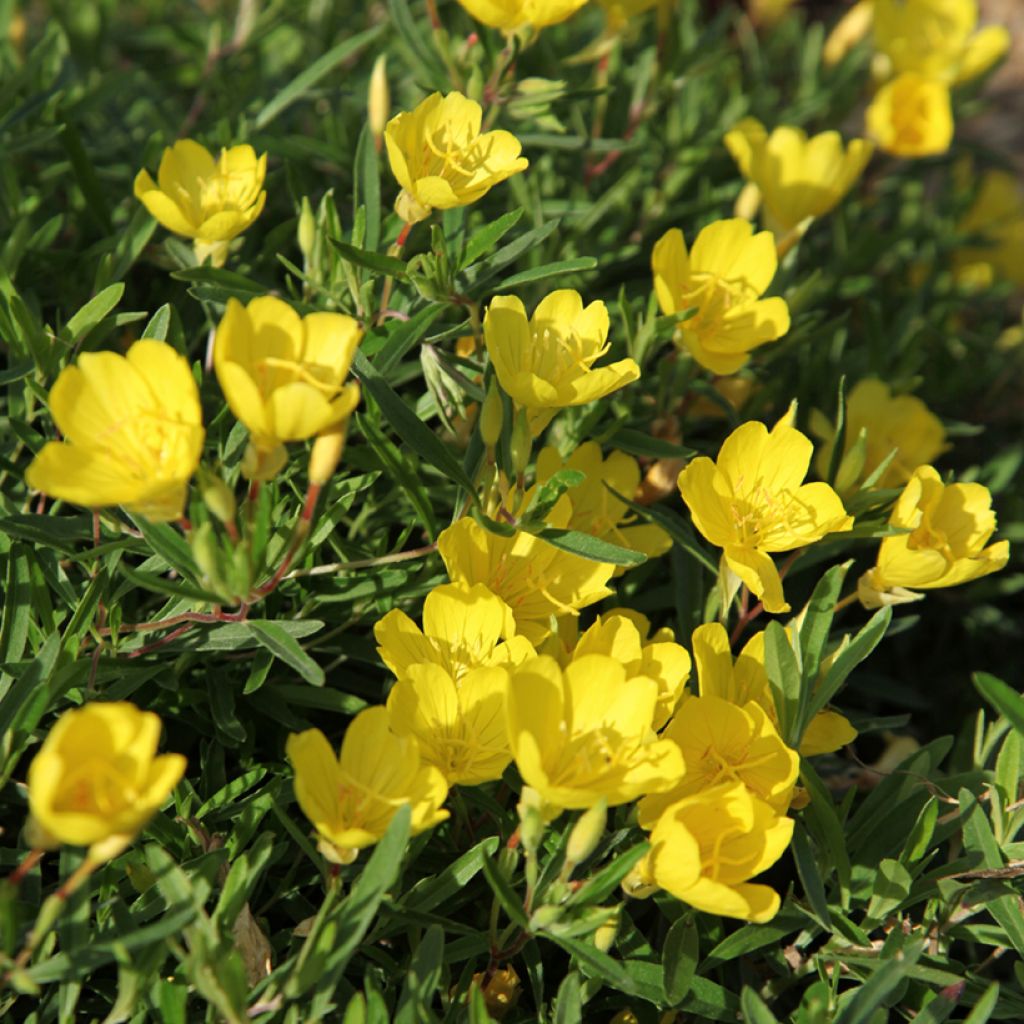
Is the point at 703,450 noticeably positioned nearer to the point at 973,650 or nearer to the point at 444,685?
the point at 973,650

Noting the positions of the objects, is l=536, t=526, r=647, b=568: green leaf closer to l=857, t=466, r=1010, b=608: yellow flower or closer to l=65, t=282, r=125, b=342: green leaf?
l=857, t=466, r=1010, b=608: yellow flower

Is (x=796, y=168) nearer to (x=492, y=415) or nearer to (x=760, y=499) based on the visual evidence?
(x=760, y=499)

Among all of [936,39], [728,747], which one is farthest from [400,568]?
[936,39]

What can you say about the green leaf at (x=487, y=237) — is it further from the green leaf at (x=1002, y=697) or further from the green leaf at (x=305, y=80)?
the green leaf at (x=1002, y=697)

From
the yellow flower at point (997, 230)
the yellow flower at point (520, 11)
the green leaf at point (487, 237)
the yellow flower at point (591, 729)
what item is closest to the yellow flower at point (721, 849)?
the yellow flower at point (591, 729)

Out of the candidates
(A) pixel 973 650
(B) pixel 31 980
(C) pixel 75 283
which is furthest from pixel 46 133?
(A) pixel 973 650

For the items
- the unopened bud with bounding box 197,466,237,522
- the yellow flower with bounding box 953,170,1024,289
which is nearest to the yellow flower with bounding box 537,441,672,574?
the unopened bud with bounding box 197,466,237,522
